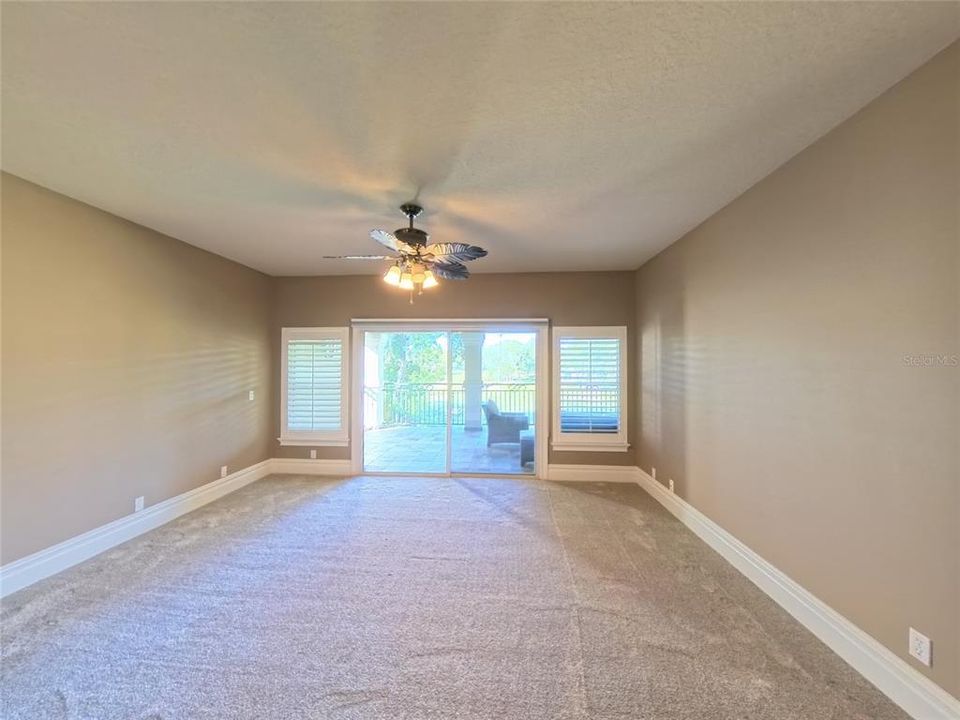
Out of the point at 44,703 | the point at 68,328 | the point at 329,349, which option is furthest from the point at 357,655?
the point at 329,349

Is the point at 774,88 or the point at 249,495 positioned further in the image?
the point at 249,495

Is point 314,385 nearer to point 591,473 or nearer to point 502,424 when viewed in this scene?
point 502,424

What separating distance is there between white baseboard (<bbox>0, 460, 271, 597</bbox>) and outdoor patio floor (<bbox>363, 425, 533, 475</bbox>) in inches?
69.7

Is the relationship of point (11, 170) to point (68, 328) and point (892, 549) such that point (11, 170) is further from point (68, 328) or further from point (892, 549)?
point (892, 549)

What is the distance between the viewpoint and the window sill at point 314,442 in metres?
5.18

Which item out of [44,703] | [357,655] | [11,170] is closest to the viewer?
[44,703]

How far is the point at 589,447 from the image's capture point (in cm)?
496

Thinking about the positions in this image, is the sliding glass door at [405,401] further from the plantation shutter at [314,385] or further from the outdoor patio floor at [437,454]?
the plantation shutter at [314,385]

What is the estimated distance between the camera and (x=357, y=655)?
197cm

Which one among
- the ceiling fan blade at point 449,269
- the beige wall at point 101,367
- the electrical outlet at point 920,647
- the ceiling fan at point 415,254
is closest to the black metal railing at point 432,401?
the beige wall at point 101,367

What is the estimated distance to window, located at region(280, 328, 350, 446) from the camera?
5168 mm

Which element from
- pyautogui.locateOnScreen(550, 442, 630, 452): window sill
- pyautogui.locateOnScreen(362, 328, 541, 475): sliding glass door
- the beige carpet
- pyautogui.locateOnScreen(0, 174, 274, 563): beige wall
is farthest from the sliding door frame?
the beige carpet

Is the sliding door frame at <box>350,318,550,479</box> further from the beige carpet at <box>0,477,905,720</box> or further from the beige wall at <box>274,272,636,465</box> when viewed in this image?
the beige carpet at <box>0,477,905,720</box>

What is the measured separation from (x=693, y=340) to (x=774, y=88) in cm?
212
